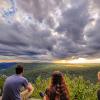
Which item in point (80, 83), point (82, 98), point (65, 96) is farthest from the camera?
point (80, 83)

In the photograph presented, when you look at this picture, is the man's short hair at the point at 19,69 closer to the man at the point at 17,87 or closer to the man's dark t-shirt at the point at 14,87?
the man at the point at 17,87

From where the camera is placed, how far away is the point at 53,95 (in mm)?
8648

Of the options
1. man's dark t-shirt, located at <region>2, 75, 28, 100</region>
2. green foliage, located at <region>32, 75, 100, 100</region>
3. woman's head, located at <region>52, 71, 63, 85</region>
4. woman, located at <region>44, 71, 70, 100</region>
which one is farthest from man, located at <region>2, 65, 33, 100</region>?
green foliage, located at <region>32, 75, 100, 100</region>

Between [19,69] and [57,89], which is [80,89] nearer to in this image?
[19,69]

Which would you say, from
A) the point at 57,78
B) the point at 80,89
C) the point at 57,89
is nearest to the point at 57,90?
the point at 57,89

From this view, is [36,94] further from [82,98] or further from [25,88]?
[25,88]

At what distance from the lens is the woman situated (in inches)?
340

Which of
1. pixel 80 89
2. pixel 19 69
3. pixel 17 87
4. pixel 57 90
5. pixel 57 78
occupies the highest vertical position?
pixel 19 69

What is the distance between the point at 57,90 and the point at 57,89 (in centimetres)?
3

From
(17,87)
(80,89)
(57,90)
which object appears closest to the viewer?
(57,90)

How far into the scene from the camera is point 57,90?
342 inches

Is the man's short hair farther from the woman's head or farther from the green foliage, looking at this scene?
the green foliage

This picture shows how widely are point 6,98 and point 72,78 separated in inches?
499

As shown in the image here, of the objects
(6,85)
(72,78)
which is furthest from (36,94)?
(6,85)
